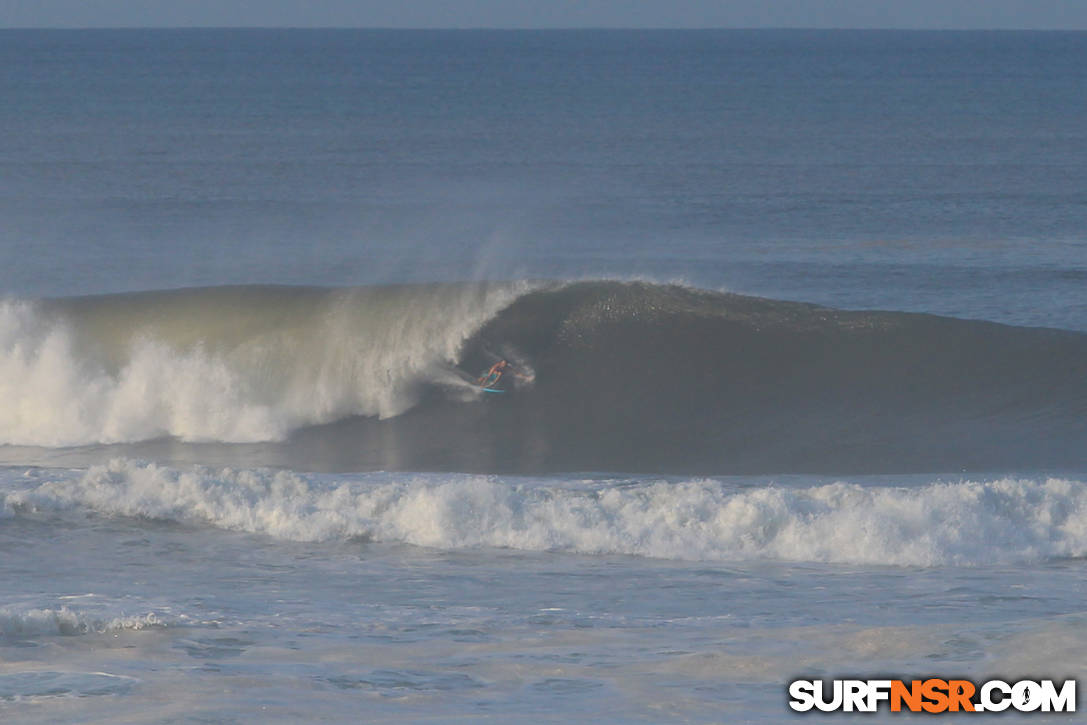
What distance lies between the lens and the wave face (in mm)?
13352

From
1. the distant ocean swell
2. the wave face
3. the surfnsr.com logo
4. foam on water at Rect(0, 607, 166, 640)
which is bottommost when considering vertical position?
the surfnsr.com logo

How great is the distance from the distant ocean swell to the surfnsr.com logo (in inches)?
111

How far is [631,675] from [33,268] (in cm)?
1840

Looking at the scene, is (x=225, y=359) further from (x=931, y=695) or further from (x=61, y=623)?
(x=931, y=695)

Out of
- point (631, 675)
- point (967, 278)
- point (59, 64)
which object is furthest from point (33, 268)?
point (59, 64)

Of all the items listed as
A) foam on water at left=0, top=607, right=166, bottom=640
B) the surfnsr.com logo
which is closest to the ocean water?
foam on water at left=0, top=607, right=166, bottom=640

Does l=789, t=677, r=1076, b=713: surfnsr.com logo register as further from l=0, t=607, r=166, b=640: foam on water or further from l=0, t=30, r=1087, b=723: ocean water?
l=0, t=607, r=166, b=640: foam on water

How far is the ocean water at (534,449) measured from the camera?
700 cm

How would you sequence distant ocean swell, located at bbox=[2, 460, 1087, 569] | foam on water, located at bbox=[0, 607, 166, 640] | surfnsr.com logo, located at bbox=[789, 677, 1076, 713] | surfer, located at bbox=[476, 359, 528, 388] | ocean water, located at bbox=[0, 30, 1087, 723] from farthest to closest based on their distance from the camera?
1. surfer, located at bbox=[476, 359, 528, 388]
2. distant ocean swell, located at bbox=[2, 460, 1087, 569]
3. foam on water, located at bbox=[0, 607, 166, 640]
4. ocean water, located at bbox=[0, 30, 1087, 723]
5. surfnsr.com logo, located at bbox=[789, 677, 1076, 713]

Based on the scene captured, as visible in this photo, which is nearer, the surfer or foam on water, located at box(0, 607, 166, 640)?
foam on water, located at box(0, 607, 166, 640)

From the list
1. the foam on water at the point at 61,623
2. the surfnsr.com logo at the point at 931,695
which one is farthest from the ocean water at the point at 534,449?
the surfnsr.com logo at the point at 931,695

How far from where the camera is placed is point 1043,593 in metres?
8.32

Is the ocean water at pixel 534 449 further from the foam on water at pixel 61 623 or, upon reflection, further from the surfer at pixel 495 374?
the surfer at pixel 495 374

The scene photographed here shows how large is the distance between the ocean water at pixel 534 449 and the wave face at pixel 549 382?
54mm
